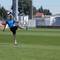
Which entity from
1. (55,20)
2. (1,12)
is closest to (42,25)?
(55,20)

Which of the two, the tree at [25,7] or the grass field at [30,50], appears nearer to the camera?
the grass field at [30,50]

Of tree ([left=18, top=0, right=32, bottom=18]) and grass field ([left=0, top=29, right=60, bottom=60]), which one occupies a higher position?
grass field ([left=0, top=29, right=60, bottom=60])

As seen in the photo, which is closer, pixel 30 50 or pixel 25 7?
pixel 30 50

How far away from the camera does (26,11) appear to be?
13350cm

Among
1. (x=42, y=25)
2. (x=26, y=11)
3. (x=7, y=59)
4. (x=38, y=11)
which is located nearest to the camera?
(x=7, y=59)

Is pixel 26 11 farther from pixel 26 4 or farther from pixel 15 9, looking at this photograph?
pixel 15 9

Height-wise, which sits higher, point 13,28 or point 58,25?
point 13,28

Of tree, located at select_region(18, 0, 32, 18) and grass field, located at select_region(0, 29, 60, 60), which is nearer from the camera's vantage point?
grass field, located at select_region(0, 29, 60, 60)

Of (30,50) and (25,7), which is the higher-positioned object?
(30,50)

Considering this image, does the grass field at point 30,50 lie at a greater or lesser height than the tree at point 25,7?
greater

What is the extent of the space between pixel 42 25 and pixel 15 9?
7.24 meters

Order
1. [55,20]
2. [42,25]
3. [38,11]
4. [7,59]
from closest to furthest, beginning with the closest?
1. [7,59]
2. [42,25]
3. [55,20]
4. [38,11]

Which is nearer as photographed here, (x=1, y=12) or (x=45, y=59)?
(x=45, y=59)

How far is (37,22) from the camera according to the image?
80.2 m
